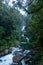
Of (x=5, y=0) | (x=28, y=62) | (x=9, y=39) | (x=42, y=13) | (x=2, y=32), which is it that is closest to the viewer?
(x=42, y=13)

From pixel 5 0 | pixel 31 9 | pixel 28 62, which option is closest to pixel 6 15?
pixel 5 0

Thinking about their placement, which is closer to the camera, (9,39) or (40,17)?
(40,17)

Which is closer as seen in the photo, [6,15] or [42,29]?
[42,29]

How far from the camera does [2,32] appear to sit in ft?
100

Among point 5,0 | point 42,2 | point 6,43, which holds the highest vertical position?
point 5,0

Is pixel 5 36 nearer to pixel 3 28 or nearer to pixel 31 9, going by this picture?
pixel 3 28

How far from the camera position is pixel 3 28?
3122 centimetres

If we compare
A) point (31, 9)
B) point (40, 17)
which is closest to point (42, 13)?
point (40, 17)

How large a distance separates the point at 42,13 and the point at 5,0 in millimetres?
31081

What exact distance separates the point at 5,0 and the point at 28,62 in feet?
85.2

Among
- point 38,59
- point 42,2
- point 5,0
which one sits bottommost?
point 38,59

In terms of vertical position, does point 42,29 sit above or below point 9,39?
below

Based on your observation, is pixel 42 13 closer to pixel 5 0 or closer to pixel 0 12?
pixel 0 12

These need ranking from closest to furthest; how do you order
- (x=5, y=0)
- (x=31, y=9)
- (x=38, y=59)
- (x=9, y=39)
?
(x=31, y=9)
(x=38, y=59)
(x=9, y=39)
(x=5, y=0)
